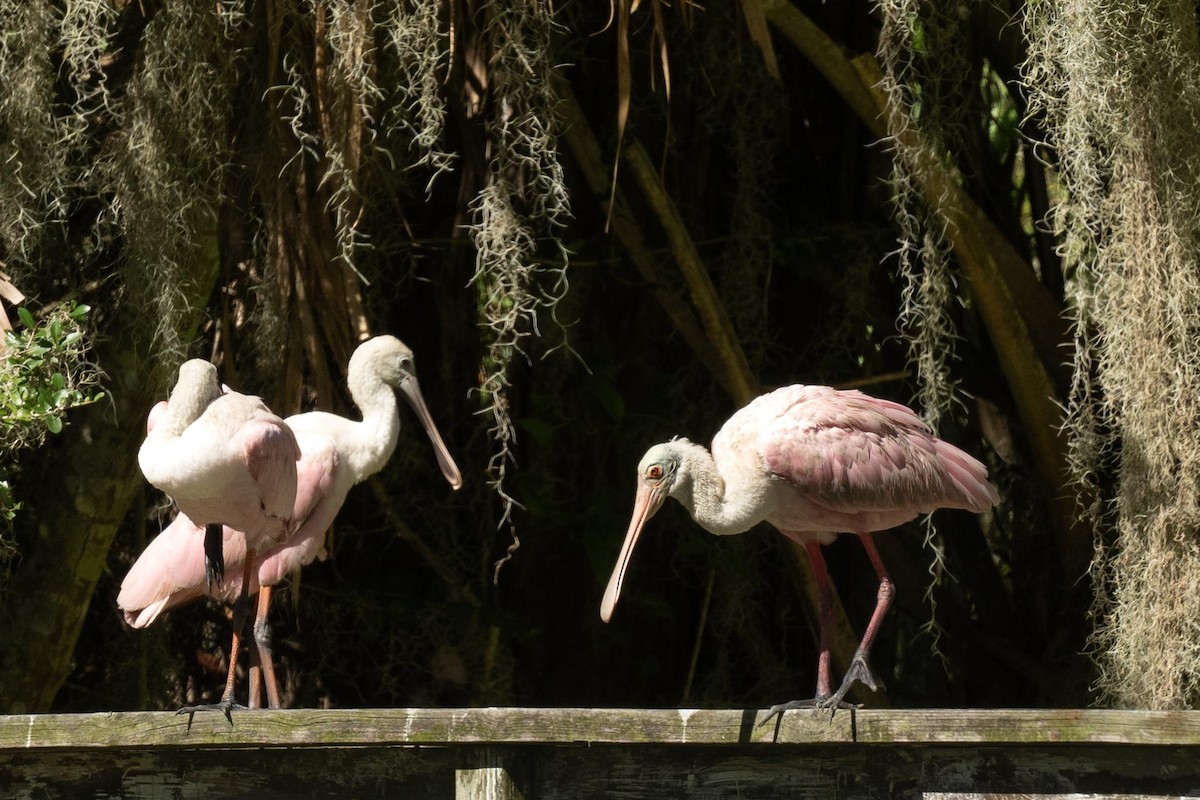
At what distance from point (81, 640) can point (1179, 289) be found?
401cm

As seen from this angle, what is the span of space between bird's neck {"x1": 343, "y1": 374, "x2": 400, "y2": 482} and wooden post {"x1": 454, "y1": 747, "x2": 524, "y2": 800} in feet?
5.65

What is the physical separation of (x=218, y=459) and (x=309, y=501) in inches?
28.6

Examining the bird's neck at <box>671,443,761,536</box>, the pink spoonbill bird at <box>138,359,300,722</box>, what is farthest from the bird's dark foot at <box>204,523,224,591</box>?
the bird's neck at <box>671,443,761,536</box>

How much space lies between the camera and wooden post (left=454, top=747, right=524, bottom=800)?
3.25m

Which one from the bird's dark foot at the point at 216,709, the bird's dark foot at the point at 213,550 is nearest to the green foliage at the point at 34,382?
the bird's dark foot at the point at 213,550

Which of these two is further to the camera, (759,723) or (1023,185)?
(1023,185)

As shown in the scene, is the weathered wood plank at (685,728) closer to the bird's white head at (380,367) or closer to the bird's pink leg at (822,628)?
the bird's pink leg at (822,628)

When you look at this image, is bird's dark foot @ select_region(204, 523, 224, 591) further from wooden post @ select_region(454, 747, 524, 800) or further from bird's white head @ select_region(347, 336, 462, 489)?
wooden post @ select_region(454, 747, 524, 800)

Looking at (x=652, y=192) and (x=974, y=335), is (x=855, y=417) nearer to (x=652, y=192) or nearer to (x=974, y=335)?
(x=652, y=192)

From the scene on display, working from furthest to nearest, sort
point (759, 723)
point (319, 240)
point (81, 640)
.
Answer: point (81, 640) < point (319, 240) < point (759, 723)

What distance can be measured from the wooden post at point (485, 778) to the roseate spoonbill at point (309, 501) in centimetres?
158

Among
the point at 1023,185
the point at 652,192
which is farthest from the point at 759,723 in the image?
the point at 1023,185

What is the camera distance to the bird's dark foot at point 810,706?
3344mm

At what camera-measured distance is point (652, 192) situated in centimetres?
533
